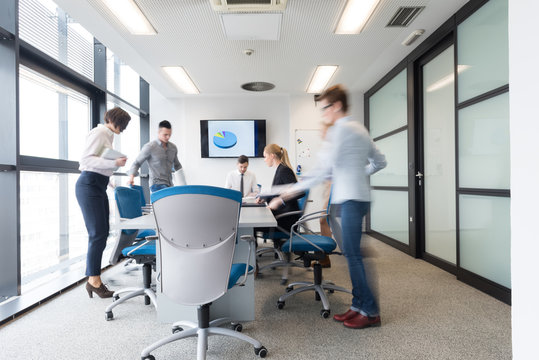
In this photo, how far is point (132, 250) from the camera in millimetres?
2293

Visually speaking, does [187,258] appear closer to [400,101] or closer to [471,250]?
[471,250]

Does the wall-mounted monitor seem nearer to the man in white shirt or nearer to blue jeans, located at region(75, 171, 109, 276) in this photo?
the man in white shirt

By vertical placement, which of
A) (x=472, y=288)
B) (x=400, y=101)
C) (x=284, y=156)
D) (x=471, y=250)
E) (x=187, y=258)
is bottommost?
(x=472, y=288)

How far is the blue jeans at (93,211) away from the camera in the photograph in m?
2.67

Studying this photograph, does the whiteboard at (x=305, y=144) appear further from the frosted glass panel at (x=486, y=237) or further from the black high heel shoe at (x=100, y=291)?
the black high heel shoe at (x=100, y=291)

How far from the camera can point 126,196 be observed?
277cm

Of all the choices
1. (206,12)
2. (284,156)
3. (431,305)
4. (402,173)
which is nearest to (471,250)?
(431,305)

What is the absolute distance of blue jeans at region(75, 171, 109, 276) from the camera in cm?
267

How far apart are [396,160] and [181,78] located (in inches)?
144

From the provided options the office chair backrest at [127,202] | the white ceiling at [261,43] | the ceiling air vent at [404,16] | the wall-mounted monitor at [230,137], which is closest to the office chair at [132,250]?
the office chair backrest at [127,202]

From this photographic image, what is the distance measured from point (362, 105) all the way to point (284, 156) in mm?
3505

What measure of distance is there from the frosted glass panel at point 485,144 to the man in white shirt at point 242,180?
2643 mm

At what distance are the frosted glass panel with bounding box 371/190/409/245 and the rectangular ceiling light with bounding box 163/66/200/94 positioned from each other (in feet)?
11.3

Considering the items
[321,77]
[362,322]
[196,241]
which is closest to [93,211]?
[196,241]
